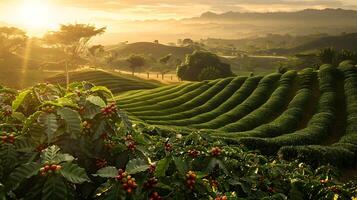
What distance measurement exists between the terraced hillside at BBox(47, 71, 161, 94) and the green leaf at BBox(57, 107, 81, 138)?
91.5 m

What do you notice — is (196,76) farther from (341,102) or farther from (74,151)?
(74,151)

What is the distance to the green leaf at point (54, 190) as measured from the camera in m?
4.30

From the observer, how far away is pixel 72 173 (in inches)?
175

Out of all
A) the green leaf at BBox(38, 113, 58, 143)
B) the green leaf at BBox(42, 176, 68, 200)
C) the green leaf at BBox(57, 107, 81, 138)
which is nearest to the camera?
the green leaf at BBox(42, 176, 68, 200)

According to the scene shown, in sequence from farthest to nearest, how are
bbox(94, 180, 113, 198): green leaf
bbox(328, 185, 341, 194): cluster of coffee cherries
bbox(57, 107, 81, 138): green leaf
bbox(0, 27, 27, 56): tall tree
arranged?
bbox(0, 27, 27, 56): tall tree < bbox(328, 185, 341, 194): cluster of coffee cherries < bbox(57, 107, 81, 138): green leaf < bbox(94, 180, 113, 198): green leaf

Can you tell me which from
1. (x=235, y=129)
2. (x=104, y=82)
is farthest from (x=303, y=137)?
(x=104, y=82)

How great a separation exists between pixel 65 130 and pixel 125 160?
0.84 m

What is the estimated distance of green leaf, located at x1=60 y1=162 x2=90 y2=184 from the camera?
4.36 m

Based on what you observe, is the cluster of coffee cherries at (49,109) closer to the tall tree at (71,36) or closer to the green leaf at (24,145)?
the green leaf at (24,145)

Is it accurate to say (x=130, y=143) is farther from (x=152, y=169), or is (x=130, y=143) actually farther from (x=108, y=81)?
(x=108, y=81)

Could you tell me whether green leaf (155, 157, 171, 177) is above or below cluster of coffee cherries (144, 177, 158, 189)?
above

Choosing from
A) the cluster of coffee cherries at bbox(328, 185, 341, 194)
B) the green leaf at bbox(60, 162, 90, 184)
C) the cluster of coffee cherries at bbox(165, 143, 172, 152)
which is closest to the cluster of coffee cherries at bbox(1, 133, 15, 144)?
the green leaf at bbox(60, 162, 90, 184)

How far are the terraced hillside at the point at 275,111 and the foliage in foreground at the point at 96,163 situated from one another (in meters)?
23.4

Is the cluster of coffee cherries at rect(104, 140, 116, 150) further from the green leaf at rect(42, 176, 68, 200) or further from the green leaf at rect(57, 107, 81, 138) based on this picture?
the green leaf at rect(42, 176, 68, 200)
